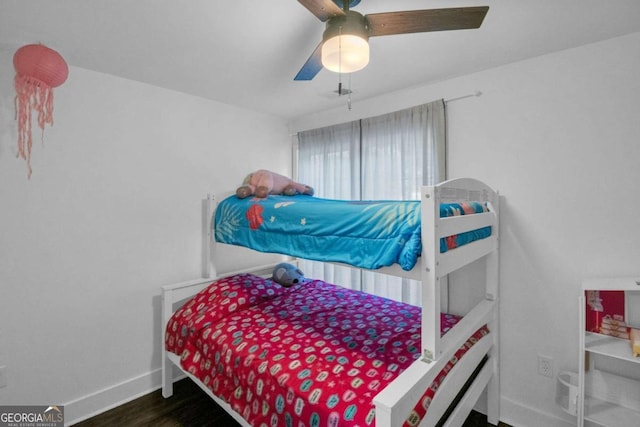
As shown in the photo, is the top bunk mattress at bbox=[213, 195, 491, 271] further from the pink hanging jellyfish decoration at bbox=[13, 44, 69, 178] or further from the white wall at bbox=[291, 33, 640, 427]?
the pink hanging jellyfish decoration at bbox=[13, 44, 69, 178]

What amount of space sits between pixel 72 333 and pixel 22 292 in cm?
41

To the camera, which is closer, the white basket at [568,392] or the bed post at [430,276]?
the bed post at [430,276]

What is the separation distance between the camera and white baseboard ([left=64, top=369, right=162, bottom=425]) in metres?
2.06

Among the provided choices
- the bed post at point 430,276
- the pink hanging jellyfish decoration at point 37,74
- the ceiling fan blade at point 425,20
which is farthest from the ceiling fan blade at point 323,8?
the pink hanging jellyfish decoration at point 37,74

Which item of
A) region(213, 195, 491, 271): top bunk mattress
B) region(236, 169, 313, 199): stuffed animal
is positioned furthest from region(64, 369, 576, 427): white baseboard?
region(236, 169, 313, 199): stuffed animal

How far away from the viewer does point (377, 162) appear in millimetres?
2723

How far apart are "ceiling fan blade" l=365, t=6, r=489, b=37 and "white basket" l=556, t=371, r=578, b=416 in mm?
2039

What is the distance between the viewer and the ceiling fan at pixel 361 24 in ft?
3.85

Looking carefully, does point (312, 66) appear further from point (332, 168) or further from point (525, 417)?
point (525, 417)

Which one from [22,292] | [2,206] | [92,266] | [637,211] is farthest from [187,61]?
[637,211]

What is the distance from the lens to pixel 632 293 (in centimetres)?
171

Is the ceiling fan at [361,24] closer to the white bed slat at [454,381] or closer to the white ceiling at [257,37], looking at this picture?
the white ceiling at [257,37]

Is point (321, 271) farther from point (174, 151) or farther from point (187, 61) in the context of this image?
point (187, 61)

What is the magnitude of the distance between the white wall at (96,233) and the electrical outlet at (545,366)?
2685 millimetres
